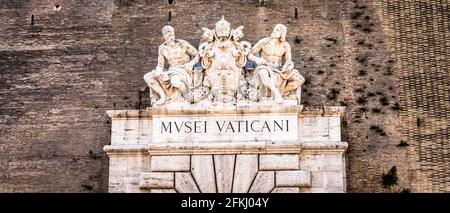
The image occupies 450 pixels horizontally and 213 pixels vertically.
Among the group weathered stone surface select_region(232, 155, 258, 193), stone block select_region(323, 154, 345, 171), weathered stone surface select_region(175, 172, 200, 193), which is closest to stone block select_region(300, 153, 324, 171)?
stone block select_region(323, 154, 345, 171)

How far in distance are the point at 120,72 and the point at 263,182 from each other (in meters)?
3.85

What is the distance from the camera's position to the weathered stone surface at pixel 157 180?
14.1 metres

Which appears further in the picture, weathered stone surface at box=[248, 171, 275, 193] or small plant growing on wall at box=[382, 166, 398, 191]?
small plant growing on wall at box=[382, 166, 398, 191]

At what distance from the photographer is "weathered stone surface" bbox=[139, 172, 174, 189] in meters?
14.1

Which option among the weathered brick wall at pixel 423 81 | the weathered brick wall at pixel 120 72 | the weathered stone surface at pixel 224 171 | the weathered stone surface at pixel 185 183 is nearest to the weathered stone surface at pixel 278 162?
the weathered stone surface at pixel 224 171

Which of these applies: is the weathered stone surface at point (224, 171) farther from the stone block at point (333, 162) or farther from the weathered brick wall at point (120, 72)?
the weathered brick wall at point (120, 72)

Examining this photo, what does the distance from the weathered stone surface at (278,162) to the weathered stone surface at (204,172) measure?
72 centimetres

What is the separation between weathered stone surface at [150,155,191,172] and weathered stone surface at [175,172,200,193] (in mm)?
79

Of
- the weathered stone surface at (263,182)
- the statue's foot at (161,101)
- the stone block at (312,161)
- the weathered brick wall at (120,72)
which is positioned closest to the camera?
the weathered stone surface at (263,182)

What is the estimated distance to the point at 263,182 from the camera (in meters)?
13.9

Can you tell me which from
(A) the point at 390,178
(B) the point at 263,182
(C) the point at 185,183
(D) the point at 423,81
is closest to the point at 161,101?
(C) the point at 185,183

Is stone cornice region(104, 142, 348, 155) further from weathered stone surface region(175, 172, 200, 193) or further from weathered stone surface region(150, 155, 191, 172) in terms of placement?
weathered stone surface region(175, 172, 200, 193)

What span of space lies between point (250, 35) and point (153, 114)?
3.11m
